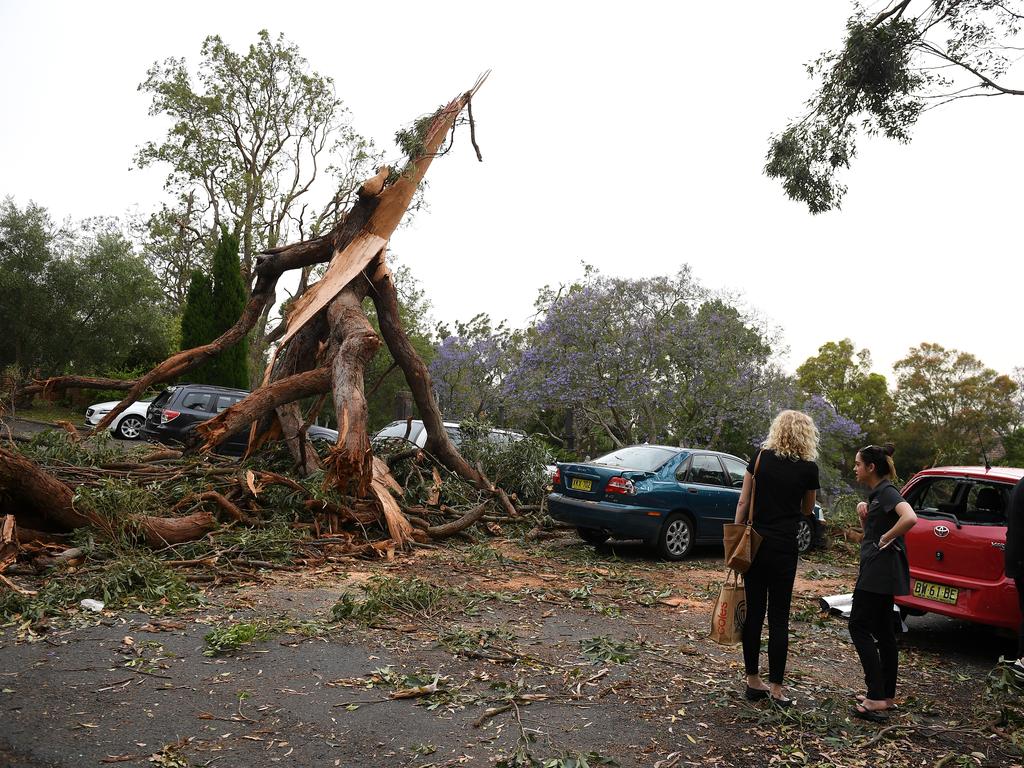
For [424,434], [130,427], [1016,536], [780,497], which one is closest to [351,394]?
[424,434]

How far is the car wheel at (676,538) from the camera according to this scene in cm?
1031

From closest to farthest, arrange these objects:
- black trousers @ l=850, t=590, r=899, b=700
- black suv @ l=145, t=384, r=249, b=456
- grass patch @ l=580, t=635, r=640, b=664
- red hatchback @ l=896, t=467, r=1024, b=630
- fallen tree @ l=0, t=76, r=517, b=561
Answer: black trousers @ l=850, t=590, r=899, b=700 → grass patch @ l=580, t=635, r=640, b=664 → red hatchback @ l=896, t=467, r=1024, b=630 → fallen tree @ l=0, t=76, r=517, b=561 → black suv @ l=145, t=384, r=249, b=456

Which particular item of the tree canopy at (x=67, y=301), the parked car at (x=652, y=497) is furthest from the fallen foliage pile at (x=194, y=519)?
the tree canopy at (x=67, y=301)

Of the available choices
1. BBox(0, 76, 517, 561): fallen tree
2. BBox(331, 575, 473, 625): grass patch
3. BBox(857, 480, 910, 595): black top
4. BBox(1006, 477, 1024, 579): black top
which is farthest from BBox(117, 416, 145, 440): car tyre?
BBox(1006, 477, 1024, 579): black top

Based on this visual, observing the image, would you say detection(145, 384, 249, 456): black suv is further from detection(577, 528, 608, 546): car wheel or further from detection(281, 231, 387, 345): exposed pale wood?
detection(577, 528, 608, 546): car wheel

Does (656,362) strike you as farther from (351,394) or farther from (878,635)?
(878,635)

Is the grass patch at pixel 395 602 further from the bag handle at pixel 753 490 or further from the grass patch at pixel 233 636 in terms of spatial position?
the bag handle at pixel 753 490

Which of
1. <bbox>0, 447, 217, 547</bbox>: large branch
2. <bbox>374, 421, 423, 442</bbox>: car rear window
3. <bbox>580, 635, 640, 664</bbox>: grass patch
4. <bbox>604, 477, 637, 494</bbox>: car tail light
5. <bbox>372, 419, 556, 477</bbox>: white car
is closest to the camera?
<bbox>580, 635, 640, 664</bbox>: grass patch

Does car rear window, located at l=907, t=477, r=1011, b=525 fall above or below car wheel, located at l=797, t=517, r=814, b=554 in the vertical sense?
above

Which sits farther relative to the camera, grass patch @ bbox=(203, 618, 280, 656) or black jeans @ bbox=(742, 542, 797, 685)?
grass patch @ bbox=(203, 618, 280, 656)

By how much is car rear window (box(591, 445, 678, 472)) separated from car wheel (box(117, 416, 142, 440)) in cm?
1468

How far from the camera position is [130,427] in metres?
21.1

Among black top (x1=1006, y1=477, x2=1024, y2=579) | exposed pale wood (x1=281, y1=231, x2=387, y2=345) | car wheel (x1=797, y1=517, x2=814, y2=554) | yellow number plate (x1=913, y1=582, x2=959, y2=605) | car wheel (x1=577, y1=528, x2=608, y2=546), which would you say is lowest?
car wheel (x1=577, y1=528, x2=608, y2=546)

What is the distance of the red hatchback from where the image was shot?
6.05 m
